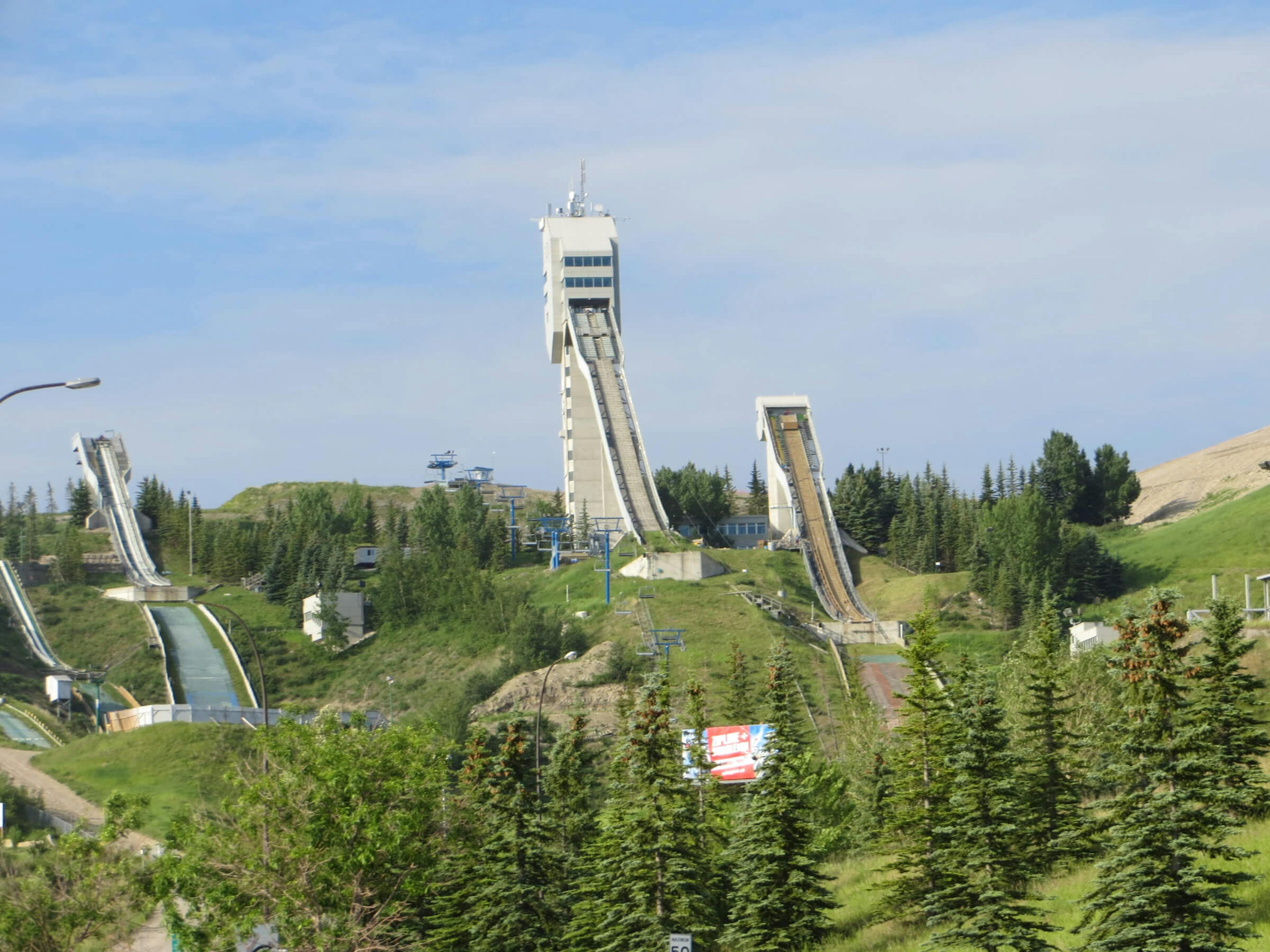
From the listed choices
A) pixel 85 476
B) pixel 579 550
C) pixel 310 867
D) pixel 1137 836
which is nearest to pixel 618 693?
pixel 579 550

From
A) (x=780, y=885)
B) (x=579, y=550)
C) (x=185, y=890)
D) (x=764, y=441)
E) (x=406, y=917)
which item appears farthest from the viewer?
(x=764, y=441)

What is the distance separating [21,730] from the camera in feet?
→ 295

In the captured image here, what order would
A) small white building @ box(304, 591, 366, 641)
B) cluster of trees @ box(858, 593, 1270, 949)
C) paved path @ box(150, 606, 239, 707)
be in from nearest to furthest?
1. cluster of trees @ box(858, 593, 1270, 949)
2. paved path @ box(150, 606, 239, 707)
3. small white building @ box(304, 591, 366, 641)

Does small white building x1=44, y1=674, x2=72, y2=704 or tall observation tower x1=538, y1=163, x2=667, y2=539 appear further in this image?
tall observation tower x1=538, y1=163, x2=667, y2=539

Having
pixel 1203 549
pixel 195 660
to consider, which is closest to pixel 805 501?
pixel 1203 549

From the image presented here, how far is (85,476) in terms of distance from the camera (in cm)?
14538

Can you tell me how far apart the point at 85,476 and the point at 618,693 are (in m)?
75.9

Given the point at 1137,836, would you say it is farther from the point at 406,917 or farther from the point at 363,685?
the point at 363,685

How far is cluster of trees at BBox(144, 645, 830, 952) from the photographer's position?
3838cm

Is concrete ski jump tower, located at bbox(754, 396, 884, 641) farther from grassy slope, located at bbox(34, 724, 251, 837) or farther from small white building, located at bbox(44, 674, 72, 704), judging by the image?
small white building, located at bbox(44, 674, 72, 704)

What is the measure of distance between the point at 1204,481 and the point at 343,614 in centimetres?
9278

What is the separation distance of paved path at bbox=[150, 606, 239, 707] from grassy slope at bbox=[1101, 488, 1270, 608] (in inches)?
2416

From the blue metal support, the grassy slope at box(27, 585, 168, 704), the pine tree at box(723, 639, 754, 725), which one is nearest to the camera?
the pine tree at box(723, 639, 754, 725)

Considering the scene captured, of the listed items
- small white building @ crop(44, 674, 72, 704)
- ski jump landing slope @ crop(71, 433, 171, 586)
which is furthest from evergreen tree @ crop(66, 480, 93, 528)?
small white building @ crop(44, 674, 72, 704)
